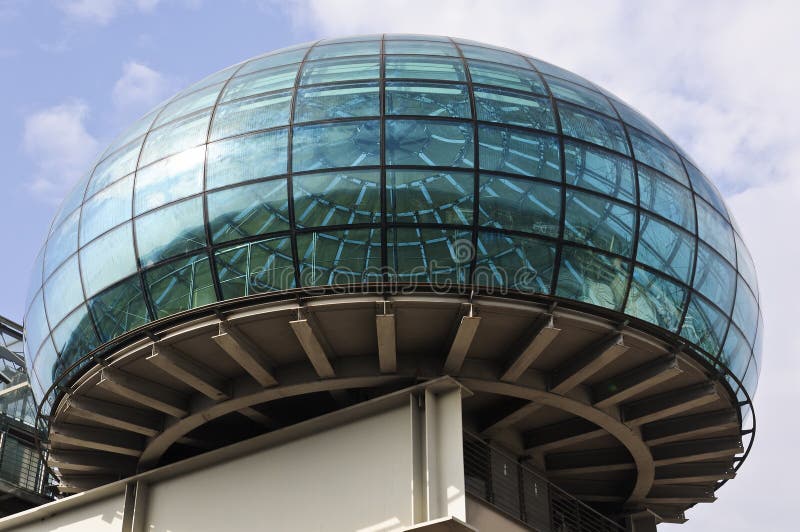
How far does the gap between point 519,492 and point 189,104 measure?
9938mm

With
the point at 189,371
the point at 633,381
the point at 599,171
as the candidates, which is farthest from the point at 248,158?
the point at 633,381

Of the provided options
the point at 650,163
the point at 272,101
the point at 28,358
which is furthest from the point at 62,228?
the point at 650,163

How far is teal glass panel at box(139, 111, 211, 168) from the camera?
19.7 meters

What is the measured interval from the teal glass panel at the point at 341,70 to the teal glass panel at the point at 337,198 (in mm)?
2464

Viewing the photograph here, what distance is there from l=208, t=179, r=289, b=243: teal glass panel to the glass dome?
3 cm

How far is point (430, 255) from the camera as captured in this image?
17.9m

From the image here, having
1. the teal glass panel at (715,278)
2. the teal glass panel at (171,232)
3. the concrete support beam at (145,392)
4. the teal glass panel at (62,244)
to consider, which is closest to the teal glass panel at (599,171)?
the teal glass panel at (715,278)

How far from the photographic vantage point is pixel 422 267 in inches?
704

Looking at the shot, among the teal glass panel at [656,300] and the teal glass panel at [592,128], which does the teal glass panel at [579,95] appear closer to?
the teal glass panel at [592,128]

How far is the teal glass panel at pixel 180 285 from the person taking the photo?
18.4 meters

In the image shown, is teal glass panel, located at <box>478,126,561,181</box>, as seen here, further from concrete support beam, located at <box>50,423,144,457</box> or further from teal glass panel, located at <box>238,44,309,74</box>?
concrete support beam, located at <box>50,423,144,457</box>

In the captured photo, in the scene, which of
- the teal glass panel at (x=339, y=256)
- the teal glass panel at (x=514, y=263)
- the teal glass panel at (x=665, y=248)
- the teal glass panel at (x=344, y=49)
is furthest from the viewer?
the teal glass panel at (x=344, y=49)

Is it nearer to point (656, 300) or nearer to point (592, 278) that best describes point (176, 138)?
point (592, 278)

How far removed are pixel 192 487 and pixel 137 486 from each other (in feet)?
3.97
